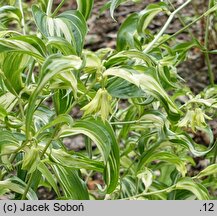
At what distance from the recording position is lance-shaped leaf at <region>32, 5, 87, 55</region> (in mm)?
820

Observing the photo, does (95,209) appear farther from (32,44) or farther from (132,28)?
(132,28)

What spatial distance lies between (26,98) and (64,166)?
133 millimetres

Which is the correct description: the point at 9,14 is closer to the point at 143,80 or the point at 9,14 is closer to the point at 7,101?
the point at 7,101

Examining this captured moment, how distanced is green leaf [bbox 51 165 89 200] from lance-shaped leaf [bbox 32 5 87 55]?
191 millimetres

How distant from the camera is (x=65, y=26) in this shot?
0.84 meters

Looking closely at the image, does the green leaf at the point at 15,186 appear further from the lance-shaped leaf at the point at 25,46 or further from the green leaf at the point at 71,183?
the lance-shaped leaf at the point at 25,46

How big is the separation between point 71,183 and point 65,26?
0.24 meters

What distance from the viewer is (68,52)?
2.43 feet

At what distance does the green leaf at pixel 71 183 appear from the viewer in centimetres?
83

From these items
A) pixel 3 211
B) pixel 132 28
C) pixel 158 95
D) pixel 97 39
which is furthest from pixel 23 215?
pixel 97 39

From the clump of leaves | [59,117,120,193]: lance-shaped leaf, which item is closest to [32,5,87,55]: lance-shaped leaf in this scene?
the clump of leaves

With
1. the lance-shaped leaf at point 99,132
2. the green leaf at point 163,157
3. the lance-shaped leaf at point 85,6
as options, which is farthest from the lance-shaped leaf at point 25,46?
the green leaf at point 163,157

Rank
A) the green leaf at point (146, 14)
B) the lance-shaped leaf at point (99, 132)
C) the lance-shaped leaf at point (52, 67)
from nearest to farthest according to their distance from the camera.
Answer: the lance-shaped leaf at point (52, 67), the lance-shaped leaf at point (99, 132), the green leaf at point (146, 14)

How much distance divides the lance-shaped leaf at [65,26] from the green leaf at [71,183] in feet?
0.63
